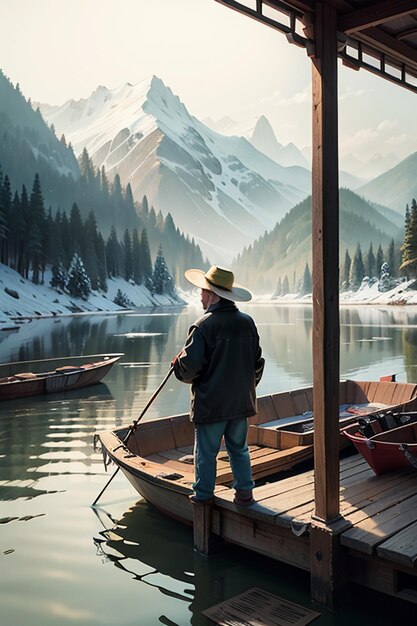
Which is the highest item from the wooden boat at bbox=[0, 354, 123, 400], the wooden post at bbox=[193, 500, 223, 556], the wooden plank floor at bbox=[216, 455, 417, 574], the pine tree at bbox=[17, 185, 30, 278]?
the pine tree at bbox=[17, 185, 30, 278]

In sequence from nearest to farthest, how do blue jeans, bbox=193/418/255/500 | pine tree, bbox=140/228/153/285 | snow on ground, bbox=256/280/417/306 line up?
blue jeans, bbox=193/418/255/500, snow on ground, bbox=256/280/417/306, pine tree, bbox=140/228/153/285

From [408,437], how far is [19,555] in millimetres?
4494

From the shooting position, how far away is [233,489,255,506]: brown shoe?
18.3ft

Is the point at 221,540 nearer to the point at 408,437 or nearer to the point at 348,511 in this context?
the point at 348,511

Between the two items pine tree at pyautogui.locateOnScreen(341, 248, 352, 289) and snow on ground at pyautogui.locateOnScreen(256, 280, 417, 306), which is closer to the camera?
snow on ground at pyautogui.locateOnScreen(256, 280, 417, 306)

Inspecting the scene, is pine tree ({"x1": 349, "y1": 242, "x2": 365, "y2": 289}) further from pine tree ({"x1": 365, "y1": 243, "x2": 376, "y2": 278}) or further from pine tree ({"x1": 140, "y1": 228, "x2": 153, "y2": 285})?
pine tree ({"x1": 140, "y1": 228, "x2": 153, "y2": 285})

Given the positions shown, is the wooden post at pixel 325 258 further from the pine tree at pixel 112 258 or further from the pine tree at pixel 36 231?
the pine tree at pixel 112 258

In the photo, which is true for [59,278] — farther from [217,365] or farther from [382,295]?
[217,365]

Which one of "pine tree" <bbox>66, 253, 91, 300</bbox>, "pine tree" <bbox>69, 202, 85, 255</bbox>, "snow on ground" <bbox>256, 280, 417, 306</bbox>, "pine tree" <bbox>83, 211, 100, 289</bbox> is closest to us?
"pine tree" <bbox>66, 253, 91, 300</bbox>

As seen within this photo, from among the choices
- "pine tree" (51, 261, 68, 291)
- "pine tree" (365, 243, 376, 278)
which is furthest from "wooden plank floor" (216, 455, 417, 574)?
"pine tree" (365, 243, 376, 278)

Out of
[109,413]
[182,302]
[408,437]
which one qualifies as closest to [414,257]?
[182,302]

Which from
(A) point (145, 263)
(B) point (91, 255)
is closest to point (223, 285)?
(B) point (91, 255)

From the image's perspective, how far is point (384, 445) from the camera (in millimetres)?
6383

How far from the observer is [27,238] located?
7062cm
